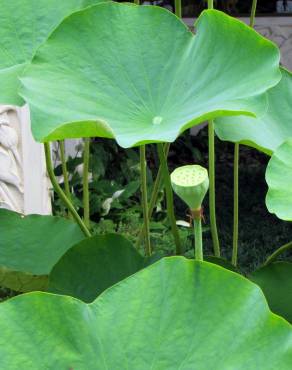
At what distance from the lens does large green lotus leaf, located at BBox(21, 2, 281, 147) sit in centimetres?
95

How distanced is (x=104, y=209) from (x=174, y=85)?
2.30 metres

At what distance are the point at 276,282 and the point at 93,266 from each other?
252 mm

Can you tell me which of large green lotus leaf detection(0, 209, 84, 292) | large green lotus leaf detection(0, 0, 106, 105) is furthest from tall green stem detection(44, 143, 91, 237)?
large green lotus leaf detection(0, 0, 106, 105)

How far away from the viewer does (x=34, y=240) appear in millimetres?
1244

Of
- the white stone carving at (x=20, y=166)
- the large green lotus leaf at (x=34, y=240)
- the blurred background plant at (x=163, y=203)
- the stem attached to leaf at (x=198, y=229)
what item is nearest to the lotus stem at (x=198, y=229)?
the stem attached to leaf at (x=198, y=229)

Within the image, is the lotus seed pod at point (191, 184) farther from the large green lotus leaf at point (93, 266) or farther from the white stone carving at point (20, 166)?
the white stone carving at point (20, 166)

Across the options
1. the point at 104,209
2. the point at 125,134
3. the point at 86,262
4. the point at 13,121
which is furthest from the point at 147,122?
the point at 104,209

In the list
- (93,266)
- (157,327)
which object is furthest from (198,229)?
(93,266)

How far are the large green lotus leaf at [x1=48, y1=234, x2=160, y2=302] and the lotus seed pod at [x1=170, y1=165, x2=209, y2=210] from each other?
247mm

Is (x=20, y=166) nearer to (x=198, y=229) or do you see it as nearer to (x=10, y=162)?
(x=10, y=162)

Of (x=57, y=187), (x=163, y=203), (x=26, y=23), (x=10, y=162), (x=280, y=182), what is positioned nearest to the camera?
(x=280, y=182)

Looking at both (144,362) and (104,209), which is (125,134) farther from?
(104,209)

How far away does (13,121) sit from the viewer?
104 inches

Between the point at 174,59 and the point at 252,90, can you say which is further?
the point at 174,59
